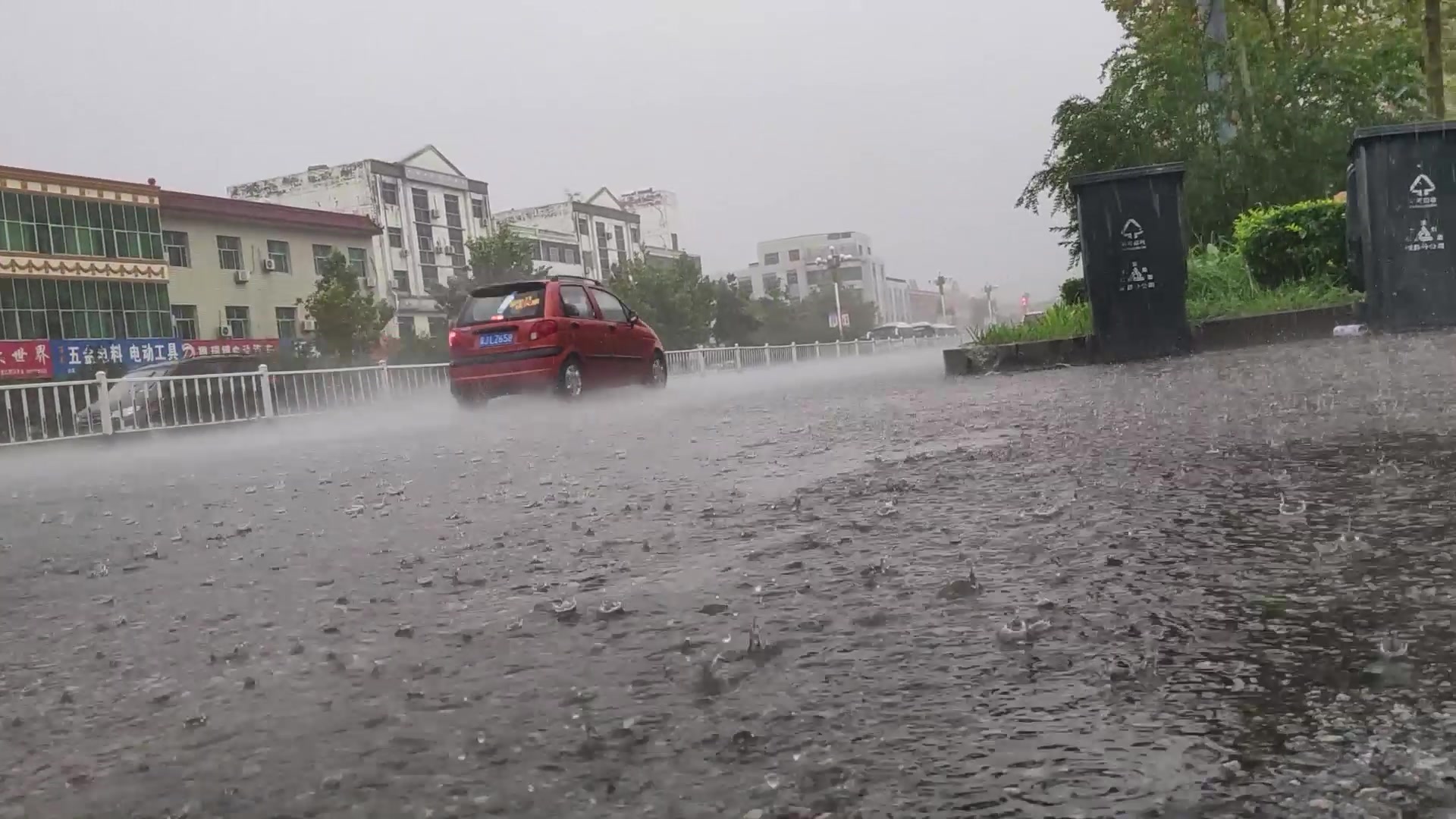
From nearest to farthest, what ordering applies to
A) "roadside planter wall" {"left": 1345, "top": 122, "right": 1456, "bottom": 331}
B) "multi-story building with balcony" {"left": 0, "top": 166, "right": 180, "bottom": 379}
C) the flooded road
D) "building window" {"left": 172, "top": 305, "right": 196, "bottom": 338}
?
1. the flooded road
2. "roadside planter wall" {"left": 1345, "top": 122, "right": 1456, "bottom": 331}
3. "multi-story building with balcony" {"left": 0, "top": 166, "right": 180, "bottom": 379}
4. "building window" {"left": 172, "top": 305, "right": 196, "bottom": 338}

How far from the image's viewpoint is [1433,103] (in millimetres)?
18094

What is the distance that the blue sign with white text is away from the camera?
35.4 metres

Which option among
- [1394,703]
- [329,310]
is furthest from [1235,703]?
[329,310]

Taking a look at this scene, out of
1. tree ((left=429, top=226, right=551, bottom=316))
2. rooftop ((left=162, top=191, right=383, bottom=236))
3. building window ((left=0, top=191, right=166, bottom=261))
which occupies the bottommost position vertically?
tree ((left=429, top=226, right=551, bottom=316))

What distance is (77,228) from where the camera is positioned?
36500mm

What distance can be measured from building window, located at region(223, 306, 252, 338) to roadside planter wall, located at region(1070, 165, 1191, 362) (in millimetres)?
37065

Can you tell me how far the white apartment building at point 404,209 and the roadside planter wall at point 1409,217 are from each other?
43.5 metres

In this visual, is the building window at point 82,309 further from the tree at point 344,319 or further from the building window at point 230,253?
the tree at point 344,319

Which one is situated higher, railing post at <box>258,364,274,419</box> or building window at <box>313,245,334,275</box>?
building window at <box>313,245,334,275</box>

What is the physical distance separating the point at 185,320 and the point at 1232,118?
35264 mm

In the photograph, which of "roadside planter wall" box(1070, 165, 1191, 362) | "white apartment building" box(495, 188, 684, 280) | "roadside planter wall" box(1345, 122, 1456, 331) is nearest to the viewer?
"roadside planter wall" box(1345, 122, 1456, 331)

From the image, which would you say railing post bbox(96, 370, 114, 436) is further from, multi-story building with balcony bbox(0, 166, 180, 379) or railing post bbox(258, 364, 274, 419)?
multi-story building with balcony bbox(0, 166, 180, 379)

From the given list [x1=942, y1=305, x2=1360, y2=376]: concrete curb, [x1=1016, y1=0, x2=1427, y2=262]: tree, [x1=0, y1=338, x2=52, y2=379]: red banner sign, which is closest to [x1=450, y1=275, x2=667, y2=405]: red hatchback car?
[x1=942, y1=305, x2=1360, y2=376]: concrete curb

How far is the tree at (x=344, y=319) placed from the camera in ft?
132
